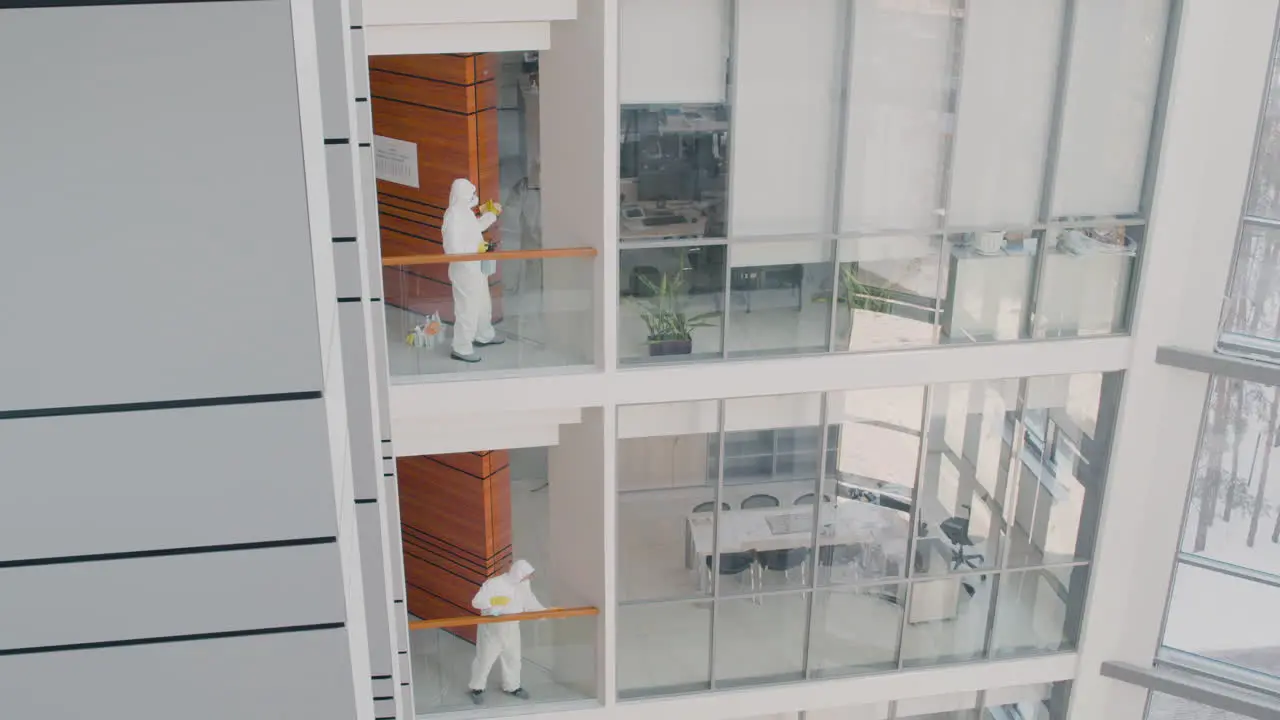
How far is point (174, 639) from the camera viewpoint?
225 centimetres

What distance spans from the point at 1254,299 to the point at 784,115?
173 inches

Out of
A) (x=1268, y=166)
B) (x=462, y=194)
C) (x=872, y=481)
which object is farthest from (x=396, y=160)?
(x=1268, y=166)

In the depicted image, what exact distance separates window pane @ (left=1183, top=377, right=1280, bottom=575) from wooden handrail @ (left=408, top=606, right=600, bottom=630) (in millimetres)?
5584

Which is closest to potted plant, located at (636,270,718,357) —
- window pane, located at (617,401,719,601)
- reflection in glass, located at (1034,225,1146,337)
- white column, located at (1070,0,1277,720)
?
window pane, located at (617,401,719,601)

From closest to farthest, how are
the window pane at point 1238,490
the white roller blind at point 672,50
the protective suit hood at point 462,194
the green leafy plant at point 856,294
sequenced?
the white roller blind at point 672,50, the protective suit hood at point 462,194, the green leafy plant at point 856,294, the window pane at point 1238,490

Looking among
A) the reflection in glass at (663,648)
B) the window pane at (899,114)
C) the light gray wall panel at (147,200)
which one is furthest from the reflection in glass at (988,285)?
the light gray wall panel at (147,200)

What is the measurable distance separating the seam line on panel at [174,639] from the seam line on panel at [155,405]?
0.49 metres

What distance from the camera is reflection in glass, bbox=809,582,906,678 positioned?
1052 cm

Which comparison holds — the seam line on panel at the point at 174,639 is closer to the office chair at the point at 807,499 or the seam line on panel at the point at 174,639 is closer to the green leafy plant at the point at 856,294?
the green leafy plant at the point at 856,294

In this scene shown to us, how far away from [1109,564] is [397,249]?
736 centimetres

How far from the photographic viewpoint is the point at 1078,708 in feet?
36.6

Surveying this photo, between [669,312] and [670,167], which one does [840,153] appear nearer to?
[670,167]

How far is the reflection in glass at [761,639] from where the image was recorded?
10398 millimetres

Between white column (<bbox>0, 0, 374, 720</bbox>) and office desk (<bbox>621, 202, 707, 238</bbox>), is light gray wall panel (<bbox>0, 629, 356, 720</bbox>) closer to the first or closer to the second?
white column (<bbox>0, 0, 374, 720</bbox>)
